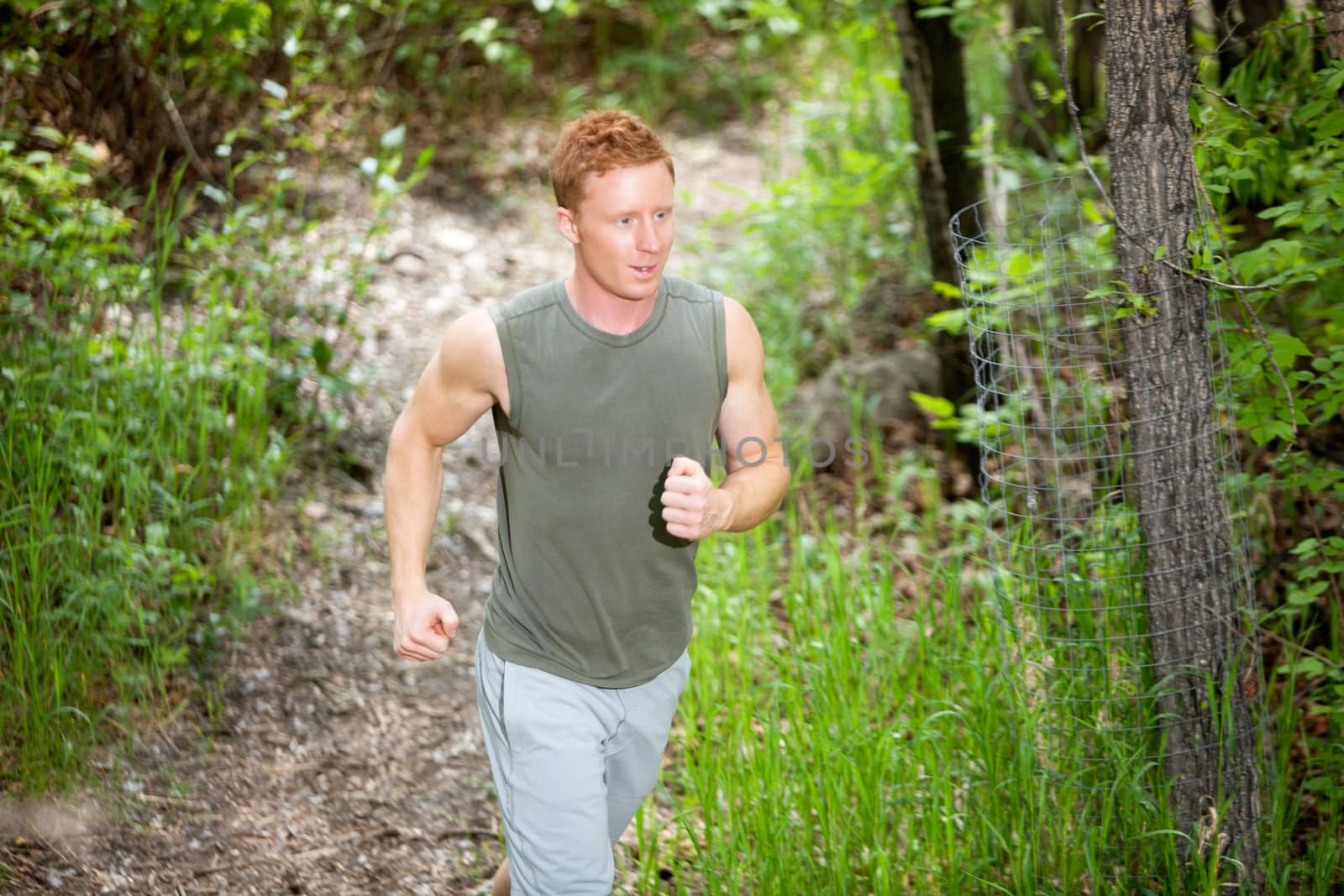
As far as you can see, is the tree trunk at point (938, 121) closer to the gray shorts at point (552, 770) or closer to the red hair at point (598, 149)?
the red hair at point (598, 149)

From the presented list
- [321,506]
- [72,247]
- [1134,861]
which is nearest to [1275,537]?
[1134,861]

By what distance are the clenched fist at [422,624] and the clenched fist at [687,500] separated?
48 centimetres

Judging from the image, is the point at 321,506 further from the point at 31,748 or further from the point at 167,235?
the point at 31,748

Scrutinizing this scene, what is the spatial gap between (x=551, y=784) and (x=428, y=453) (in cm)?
70

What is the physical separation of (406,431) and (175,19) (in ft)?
10.8

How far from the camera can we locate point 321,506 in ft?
15.5

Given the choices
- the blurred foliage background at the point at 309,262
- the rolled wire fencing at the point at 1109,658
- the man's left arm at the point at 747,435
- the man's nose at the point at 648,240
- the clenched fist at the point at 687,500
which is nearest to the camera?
the clenched fist at the point at 687,500

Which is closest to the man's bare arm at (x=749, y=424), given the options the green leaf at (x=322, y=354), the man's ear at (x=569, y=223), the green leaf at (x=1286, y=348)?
the man's ear at (x=569, y=223)

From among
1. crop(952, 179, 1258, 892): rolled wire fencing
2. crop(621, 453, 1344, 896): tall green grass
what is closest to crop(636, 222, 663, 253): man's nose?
crop(952, 179, 1258, 892): rolled wire fencing

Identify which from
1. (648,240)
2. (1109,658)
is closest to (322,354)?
(648,240)

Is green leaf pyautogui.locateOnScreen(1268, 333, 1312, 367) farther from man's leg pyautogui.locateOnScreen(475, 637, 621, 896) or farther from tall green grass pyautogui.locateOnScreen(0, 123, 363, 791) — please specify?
tall green grass pyautogui.locateOnScreen(0, 123, 363, 791)

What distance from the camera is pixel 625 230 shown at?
2.20 m

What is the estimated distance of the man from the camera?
224cm

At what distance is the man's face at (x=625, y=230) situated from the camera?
2189 millimetres
